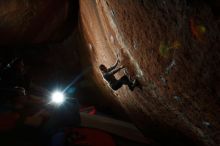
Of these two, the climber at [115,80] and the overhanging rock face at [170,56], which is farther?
the climber at [115,80]

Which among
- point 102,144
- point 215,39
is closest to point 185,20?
point 215,39

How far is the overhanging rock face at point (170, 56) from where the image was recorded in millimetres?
1709

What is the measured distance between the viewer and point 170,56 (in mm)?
2141

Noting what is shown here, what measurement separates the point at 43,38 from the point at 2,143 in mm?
2535

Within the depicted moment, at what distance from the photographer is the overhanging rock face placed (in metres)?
1.71

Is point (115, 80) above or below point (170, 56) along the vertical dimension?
above

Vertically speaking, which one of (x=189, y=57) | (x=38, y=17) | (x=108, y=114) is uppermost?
(x=38, y=17)

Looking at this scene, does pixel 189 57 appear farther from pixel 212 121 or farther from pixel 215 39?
pixel 212 121

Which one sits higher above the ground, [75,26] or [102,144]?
[75,26]

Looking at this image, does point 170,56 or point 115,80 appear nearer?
point 170,56

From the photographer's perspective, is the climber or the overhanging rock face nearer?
the overhanging rock face

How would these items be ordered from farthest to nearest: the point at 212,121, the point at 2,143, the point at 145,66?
the point at 2,143 < the point at 145,66 < the point at 212,121

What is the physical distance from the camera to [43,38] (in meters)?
5.25

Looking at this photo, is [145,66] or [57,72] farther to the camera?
[57,72]
